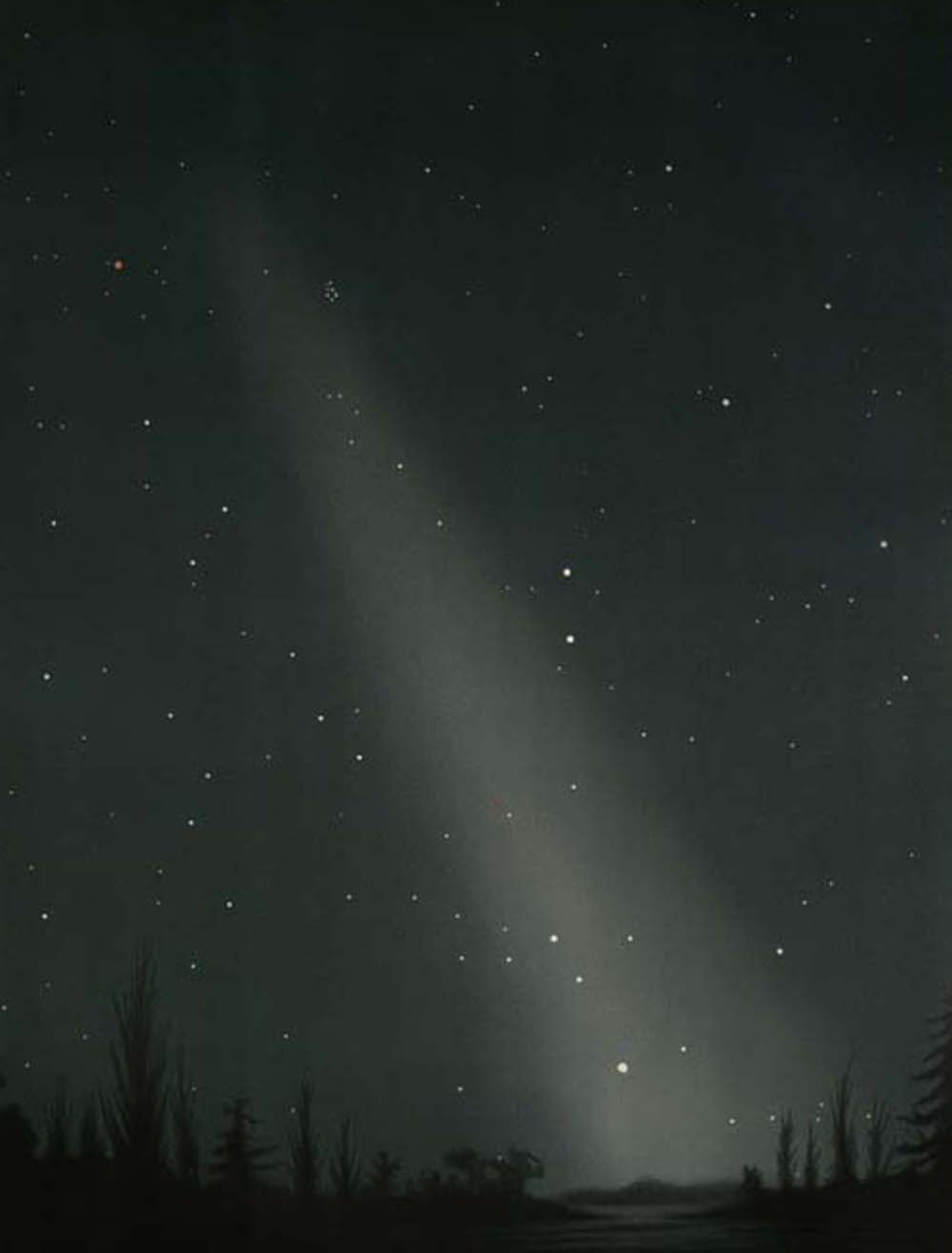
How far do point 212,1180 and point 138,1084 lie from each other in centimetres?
16

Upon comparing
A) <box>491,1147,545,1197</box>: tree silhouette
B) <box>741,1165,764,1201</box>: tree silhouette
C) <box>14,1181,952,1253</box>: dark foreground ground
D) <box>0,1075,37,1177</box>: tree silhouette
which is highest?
<box>0,1075,37,1177</box>: tree silhouette

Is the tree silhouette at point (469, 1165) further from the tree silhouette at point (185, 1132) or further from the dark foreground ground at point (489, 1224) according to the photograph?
the tree silhouette at point (185, 1132)

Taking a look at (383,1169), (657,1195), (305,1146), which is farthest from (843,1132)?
(305,1146)

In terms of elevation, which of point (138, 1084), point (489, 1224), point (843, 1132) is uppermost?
point (138, 1084)

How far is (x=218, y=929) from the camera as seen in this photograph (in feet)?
8.29

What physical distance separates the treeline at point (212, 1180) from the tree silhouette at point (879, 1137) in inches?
17.8

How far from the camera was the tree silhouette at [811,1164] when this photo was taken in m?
2.48

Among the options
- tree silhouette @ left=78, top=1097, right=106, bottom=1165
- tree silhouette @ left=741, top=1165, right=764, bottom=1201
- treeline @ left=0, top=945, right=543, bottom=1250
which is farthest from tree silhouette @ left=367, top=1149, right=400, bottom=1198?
tree silhouette @ left=741, top=1165, right=764, bottom=1201

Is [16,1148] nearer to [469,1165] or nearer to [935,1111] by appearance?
[469,1165]

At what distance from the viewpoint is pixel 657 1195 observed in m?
2.47

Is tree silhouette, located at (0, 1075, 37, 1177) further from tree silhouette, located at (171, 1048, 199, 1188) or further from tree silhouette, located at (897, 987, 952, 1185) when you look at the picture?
tree silhouette, located at (897, 987, 952, 1185)

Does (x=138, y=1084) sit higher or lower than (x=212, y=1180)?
higher

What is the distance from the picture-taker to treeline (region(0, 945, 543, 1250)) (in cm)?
246

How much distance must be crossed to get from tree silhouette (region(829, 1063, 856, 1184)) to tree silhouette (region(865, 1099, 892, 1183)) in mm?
22
